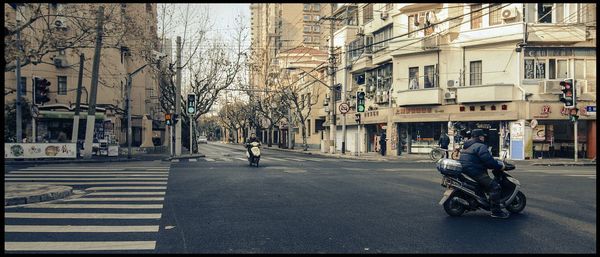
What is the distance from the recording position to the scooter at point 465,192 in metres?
8.88

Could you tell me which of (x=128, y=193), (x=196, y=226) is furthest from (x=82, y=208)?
(x=196, y=226)

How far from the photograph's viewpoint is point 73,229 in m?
7.54

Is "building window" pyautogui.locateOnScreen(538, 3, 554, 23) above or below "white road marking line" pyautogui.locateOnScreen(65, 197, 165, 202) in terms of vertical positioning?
above

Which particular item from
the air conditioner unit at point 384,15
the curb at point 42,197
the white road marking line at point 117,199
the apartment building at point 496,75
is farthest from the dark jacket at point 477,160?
the air conditioner unit at point 384,15

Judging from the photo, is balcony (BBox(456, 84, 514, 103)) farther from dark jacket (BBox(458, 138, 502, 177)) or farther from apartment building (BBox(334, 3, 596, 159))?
dark jacket (BBox(458, 138, 502, 177))

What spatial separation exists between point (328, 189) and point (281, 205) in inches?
122

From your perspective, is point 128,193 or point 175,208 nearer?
point 175,208

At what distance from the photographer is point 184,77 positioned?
4262cm

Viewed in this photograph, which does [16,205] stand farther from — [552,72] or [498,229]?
[552,72]

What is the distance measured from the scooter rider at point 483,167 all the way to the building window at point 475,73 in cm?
2452

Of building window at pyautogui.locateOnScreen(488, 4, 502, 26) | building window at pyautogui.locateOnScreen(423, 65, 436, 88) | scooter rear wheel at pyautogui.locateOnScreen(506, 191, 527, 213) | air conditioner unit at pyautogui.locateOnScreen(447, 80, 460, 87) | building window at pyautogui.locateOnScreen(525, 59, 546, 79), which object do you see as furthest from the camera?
building window at pyautogui.locateOnScreen(423, 65, 436, 88)

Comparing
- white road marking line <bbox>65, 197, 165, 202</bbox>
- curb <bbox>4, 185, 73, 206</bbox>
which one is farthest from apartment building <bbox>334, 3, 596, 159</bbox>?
curb <bbox>4, 185, 73, 206</bbox>

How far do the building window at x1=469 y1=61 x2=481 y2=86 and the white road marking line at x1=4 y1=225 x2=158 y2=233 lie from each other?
92.3 feet

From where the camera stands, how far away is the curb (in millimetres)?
9969
